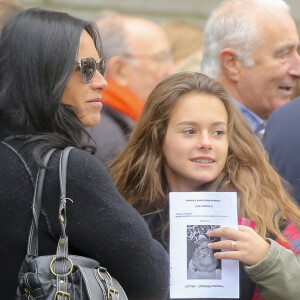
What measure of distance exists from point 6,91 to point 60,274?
67 cm

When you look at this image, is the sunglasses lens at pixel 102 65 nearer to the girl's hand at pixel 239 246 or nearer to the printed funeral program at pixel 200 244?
the printed funeral program at pixel 200 244

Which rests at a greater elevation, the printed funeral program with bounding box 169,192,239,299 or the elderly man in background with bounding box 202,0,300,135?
the elderly man in background with bounding box 202,0,300,135

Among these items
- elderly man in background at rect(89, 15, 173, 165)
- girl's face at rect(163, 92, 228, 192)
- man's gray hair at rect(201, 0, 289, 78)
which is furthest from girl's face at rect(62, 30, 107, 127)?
elderly man in background at rect(89, 15, 173, 165)

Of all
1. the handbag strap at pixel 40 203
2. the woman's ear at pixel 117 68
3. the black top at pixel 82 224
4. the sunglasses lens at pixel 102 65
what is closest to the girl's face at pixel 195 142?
the sunglasses lens at pixel 102 65

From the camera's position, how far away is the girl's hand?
3.36 meters

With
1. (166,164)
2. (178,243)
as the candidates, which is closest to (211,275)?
(178,243)

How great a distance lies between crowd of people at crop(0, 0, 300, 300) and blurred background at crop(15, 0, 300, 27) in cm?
408

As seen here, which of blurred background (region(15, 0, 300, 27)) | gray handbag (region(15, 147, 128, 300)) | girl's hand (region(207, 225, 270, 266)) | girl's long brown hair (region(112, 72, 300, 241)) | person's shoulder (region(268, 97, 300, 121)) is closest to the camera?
gray handbag (region(15, 147, 128, 300))

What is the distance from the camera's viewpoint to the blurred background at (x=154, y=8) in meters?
9.23

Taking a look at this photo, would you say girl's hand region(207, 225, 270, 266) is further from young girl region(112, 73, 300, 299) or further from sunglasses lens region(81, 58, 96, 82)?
sunglasses lens region(81, 58, 96, 82)

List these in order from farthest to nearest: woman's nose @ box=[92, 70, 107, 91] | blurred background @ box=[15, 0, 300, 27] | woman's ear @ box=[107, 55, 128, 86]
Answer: blurred background @ box=[15, 0, 300, 27] < woman's ear @ box=[107, 55, 128, 86] < woman's nose @ box=[92, 70, 107, 91]

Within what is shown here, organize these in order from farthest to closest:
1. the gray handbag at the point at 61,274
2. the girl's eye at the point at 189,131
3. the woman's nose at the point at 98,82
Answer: the girl's eye at the point at 189,131, the woman's nose at the point at 98,82, the gray handbag at the point at 61,274

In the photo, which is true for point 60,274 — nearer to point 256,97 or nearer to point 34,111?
point 34,111

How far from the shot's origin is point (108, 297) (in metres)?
2.84
